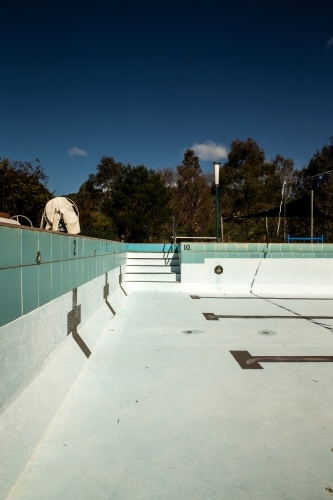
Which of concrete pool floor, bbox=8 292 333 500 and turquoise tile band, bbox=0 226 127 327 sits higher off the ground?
turquoise tile band, bbox=0 226 127 327

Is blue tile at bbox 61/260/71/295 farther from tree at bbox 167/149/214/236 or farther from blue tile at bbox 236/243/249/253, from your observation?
tree at bbox 167/149/214/236

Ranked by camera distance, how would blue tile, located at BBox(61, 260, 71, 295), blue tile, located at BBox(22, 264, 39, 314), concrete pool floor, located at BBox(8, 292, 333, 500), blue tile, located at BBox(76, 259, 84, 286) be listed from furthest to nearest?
1. blue tile, located at BBox(76, 259, 84, 286)
2. blue tile, located at BBox(61, 260, 71, 295)
3. blue tile, located at BBox(22, 264, 39, 314)
4. concrete pool floor, located at BBox(8, 292, 333, 500)

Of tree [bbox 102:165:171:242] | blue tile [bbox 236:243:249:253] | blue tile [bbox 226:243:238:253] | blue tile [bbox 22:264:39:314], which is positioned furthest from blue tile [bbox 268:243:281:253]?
tree [bbox 102:165:171:242]

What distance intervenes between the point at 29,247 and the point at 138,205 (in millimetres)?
15435

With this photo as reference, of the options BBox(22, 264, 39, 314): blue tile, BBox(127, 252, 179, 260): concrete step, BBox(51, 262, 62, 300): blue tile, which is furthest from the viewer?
BBox(127, 252, 179, 260): concrete step

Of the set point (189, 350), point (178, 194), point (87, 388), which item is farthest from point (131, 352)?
point (178, 194)

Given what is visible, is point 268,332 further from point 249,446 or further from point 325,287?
point 325,287

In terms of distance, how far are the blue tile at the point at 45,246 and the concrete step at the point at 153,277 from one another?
5355 mm

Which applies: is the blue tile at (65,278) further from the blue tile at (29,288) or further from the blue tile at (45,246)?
the blue tile at (29,288)

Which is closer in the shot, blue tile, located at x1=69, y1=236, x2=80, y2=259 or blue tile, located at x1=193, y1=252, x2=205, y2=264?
blue tile, located at x1=69, y1=236, x2=80, y2=259

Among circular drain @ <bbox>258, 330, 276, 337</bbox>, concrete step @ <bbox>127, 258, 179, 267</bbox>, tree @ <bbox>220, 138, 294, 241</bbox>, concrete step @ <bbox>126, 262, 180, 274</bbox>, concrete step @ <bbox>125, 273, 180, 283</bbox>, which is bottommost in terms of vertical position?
circular drain @ <bbox>258, 330, 276, 337</bbox>

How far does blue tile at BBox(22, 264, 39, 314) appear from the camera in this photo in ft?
5.68

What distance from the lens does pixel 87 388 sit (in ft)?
7.70

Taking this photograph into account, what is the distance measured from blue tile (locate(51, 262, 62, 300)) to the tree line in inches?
367
